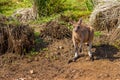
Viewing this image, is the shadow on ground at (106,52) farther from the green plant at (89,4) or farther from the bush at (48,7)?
the bush at (48,7)

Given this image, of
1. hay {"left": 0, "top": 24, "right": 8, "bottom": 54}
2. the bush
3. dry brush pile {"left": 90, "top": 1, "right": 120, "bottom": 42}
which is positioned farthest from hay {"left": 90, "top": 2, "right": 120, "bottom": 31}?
hay {"left": 0, "top": 24, "right": 8, "bottom": 54}

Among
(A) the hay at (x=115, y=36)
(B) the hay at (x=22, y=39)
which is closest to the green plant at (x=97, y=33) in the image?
(A) the hay at (x=115, y=36)

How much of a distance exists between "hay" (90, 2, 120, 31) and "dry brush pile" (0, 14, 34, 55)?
2.15 meters

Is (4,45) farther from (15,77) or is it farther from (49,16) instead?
(49,16)

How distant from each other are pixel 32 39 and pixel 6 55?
2.55ft

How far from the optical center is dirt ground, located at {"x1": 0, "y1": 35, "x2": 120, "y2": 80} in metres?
8.20

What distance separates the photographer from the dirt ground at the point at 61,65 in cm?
820

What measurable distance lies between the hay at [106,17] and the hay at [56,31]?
1109 mm

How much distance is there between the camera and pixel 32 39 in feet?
30.5

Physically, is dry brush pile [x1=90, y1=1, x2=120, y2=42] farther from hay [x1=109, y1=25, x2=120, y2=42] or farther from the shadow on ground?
the shadow on ground

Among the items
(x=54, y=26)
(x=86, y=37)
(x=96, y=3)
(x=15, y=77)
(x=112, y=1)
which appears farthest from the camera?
(x=96, y=3)

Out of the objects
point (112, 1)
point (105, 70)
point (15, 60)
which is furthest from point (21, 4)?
point (105, 70)

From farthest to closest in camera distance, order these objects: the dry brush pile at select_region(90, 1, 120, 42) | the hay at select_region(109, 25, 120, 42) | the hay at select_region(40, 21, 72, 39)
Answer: the dry brush pile at select_region(90, 1, 120, 42) → the hay at select_region(40, 21, 72, 39) → the hay at select_region(109, 25, 120, 42)

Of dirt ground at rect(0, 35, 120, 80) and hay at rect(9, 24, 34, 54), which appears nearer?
dirt ground at rect(0, 35, 120, 80)
